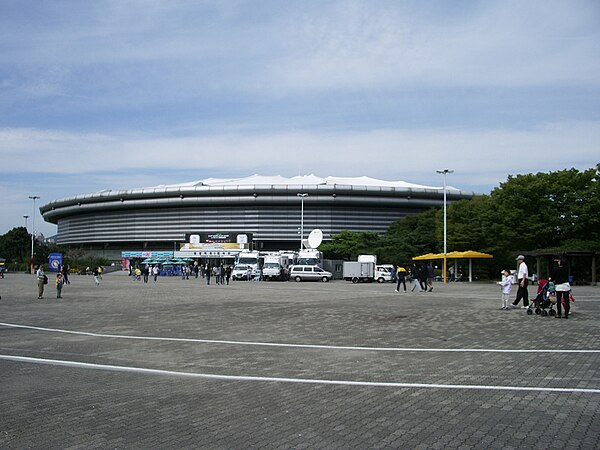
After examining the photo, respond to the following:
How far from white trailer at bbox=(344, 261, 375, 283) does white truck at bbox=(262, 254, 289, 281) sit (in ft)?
20.2

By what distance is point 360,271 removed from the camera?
52062 millimetres

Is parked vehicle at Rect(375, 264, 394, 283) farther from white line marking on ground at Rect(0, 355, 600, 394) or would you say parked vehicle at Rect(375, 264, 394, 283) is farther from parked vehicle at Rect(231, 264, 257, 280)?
white line marking on ground at Rect(0, 355, 600, 394)

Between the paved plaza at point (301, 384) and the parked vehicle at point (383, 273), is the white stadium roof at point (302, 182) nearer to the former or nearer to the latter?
the parked vehicle at point (383, 273)

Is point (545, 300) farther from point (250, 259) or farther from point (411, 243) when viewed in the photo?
point (411, 243)

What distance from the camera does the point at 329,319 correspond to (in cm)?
1650

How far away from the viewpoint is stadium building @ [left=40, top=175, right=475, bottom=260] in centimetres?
10325

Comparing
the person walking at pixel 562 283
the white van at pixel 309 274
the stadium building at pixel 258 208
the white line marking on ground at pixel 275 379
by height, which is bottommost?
the white line marking on ground at pixel 275 379

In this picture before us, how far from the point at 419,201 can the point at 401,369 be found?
97.6m

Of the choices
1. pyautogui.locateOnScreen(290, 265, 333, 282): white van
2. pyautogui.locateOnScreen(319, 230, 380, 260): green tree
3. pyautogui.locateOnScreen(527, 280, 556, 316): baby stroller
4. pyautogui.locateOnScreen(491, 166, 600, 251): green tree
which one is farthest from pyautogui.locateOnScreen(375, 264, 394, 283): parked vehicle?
pyautogui.locateOnScreen(527, 280, 556, 316): baby stroller

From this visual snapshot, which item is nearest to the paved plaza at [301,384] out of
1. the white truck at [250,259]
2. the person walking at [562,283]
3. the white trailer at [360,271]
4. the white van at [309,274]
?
the person walking at [562,283]

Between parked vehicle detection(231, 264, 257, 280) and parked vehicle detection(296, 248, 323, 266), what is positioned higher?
parked vehicle detection(296, 248, 323, 266)

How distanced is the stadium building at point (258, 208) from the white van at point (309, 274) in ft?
148

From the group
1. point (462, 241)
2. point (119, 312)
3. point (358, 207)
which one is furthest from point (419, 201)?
point (119, 312)

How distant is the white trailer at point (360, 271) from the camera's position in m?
52.0
